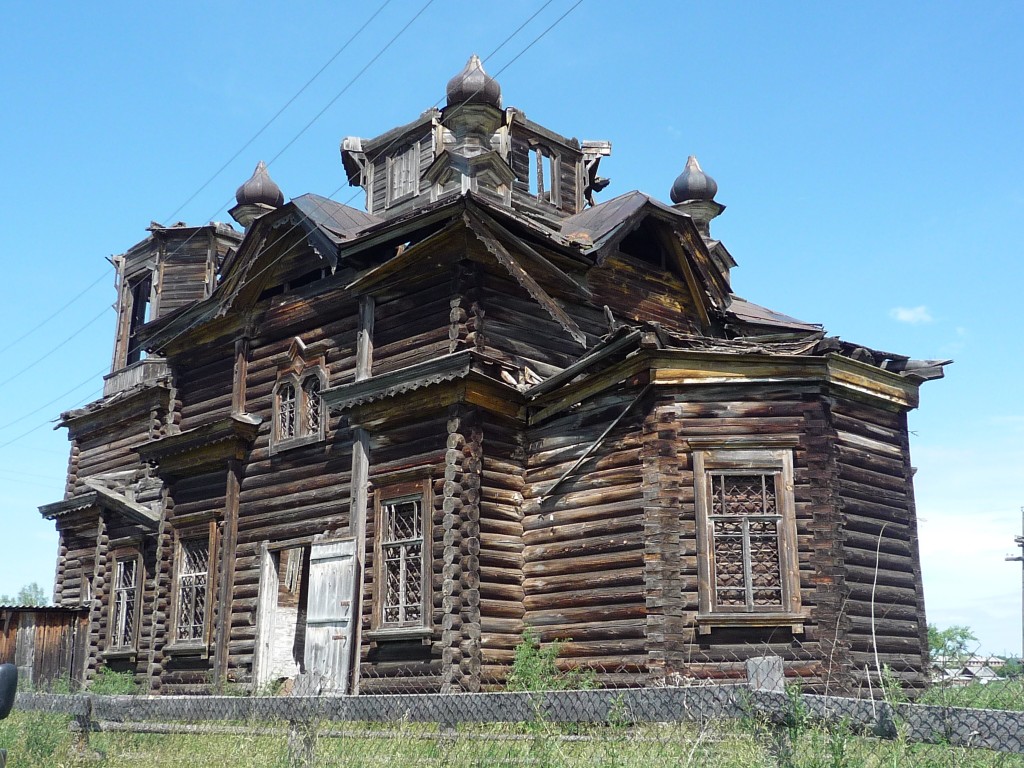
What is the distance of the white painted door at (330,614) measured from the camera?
48.4ft

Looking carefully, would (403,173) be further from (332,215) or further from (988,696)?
(988,696)

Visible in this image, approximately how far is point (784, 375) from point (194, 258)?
59.5 ft

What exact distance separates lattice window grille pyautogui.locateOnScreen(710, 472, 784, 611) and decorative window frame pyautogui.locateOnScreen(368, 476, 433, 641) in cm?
405

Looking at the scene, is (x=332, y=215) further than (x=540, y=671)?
Yes

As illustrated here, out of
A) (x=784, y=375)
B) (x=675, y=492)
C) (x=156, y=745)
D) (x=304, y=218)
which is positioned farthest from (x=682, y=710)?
(x=304, y=218)

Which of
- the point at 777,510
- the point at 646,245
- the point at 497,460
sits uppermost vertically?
the point at 646,245

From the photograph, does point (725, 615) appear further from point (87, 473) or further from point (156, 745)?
point (87, 473)

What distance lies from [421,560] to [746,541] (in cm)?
458

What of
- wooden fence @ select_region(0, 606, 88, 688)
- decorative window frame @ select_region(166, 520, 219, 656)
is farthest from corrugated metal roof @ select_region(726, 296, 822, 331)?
wooden fence @ select_region(0, 606, 88, 688)

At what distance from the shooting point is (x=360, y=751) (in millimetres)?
7469

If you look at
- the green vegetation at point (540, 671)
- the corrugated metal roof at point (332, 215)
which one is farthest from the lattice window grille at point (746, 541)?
the corrugated metal roof at point (332, 215)

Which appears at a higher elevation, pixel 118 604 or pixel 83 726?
pixel 118 604

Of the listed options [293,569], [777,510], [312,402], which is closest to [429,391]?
[312,402]

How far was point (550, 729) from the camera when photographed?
21.4 feet
